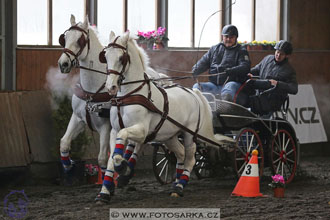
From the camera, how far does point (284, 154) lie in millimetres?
9289

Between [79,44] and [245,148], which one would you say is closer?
[79,44]

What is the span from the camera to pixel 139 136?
282 inches

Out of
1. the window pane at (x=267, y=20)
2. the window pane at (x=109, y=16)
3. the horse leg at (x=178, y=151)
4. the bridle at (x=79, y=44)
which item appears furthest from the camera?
the window pane at (x=267, y=20)

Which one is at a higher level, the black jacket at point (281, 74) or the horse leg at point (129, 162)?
the black jacket at point (281, 74)

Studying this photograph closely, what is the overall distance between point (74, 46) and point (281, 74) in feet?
9.30

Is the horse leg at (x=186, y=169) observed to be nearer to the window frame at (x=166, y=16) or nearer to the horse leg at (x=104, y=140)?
the horse leg at (x=104, y=140)

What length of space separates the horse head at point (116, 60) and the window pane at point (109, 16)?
381 centimetres

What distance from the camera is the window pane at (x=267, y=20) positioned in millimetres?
13508

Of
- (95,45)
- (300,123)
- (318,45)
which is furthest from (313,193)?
(318,45)

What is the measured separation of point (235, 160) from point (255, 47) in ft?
16.1

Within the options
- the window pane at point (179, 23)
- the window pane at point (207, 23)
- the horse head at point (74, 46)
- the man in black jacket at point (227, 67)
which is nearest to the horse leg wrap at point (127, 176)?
the horse head at point (74, 46)

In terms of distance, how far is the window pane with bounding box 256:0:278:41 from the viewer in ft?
44.3

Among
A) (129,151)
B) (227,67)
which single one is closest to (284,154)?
(227,67)

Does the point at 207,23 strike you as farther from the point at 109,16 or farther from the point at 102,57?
the point at 102,57
